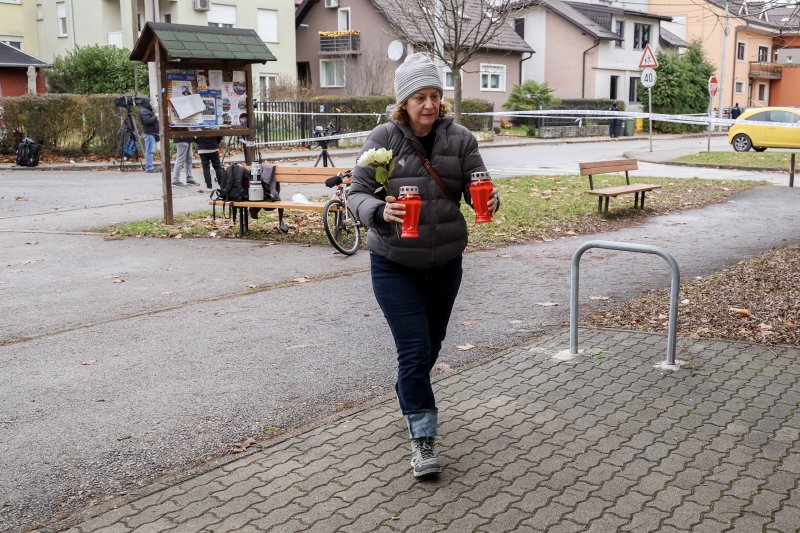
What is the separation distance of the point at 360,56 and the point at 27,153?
25158 mm

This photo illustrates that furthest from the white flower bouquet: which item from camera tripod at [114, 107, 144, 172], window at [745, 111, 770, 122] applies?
window at [745, 111, 770, 122]

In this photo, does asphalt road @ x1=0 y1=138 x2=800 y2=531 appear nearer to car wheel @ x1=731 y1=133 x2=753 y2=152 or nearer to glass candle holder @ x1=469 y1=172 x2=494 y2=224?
glass candle holder @ x1=469 y1=172 x2=494 y2=224

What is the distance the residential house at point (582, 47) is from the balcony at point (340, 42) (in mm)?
10184

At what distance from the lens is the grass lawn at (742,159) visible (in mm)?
23000

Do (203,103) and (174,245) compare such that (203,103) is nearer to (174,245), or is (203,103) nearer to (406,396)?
(174,245)

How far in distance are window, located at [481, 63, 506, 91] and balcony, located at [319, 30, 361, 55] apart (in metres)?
7.03

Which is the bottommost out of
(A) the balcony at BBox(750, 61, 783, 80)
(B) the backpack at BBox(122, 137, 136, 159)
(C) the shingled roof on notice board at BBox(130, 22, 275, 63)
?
(B) the backpack at BBox(122, 137, 136, 159)

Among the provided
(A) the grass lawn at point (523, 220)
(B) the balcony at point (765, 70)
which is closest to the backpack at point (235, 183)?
(A) the grass lawn at point (523, 220)

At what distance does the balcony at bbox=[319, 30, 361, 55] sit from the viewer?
145ft

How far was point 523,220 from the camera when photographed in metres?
12.3

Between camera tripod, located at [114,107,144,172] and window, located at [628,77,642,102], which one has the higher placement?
window, located at [628,77,642,102]

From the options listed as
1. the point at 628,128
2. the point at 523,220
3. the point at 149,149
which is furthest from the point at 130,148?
the point at 628,128

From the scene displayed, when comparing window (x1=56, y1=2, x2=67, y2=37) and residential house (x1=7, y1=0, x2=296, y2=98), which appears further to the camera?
window (x1=56, y1=2, x2=67, y2=37)

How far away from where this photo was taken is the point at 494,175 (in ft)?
67.4
